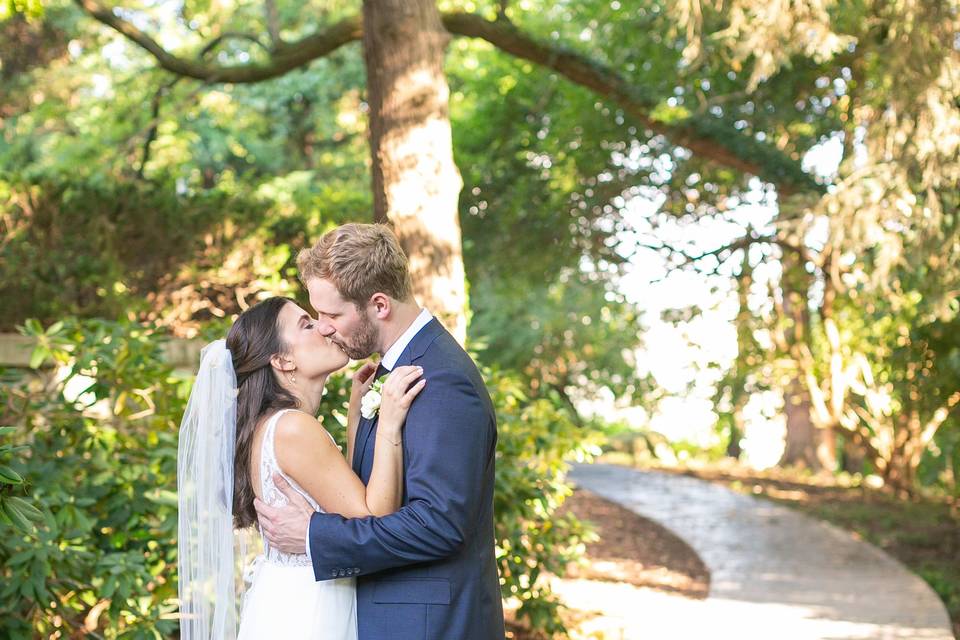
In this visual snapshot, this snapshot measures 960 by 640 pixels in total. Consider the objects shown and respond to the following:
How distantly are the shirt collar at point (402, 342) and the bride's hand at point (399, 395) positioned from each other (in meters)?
0.13

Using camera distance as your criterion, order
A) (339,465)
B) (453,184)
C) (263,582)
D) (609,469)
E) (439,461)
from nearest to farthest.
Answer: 1. (439,461)
2. (339,465)
3. (263,582)
4. (453,184)
5. (609,469)

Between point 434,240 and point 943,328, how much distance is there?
6.36 metres

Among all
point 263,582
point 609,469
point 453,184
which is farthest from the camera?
point 609,469

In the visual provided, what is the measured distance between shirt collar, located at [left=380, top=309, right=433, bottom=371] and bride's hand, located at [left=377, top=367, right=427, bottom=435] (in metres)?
0.13

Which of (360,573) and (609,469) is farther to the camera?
(609,469)

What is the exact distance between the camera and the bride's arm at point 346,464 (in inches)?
118

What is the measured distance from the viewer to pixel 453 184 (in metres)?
6.09

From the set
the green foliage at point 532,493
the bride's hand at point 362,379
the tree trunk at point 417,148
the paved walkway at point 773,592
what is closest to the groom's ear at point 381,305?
the bride's hand at point 362,379

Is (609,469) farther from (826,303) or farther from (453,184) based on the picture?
(453,184)

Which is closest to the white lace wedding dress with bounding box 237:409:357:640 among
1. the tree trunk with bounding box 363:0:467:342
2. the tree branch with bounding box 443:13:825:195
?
the tree trunk with bounding box 363:0:467:342

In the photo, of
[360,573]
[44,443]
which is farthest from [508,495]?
[360,573]

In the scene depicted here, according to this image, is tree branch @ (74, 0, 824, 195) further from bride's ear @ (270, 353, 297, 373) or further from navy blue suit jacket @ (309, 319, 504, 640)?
navy blue suit jacket @ (309, 319, 504, 640)

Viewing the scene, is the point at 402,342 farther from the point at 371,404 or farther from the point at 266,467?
the point at 266,467

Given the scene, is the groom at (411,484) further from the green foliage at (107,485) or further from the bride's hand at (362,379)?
the green foliage at (107,485)
